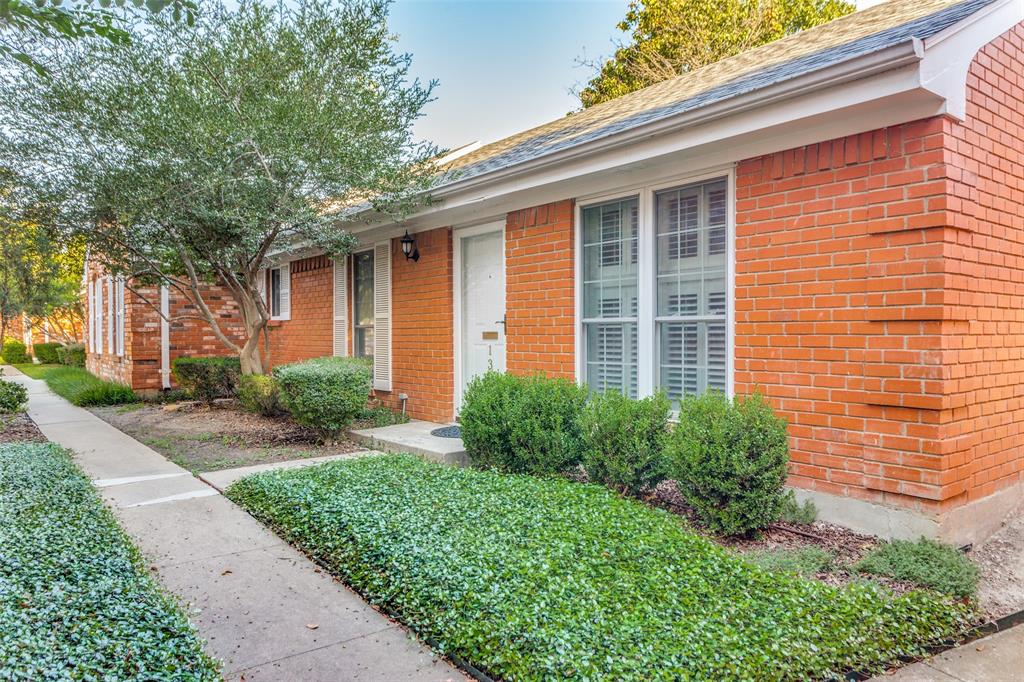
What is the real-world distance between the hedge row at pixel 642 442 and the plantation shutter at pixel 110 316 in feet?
40.3

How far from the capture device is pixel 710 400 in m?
4.23

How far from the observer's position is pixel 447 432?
282 inches

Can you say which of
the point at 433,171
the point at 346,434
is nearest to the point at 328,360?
the point at 346,434

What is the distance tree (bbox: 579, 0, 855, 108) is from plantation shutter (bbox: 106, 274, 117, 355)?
598 inches

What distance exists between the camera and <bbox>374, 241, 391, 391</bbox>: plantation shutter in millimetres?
8953

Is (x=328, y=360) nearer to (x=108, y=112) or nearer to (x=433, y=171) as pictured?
(x=433, y=171)

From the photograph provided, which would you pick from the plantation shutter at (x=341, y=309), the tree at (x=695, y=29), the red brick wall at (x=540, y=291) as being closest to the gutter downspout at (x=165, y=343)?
the plantation shutter at (x=341, y=309)

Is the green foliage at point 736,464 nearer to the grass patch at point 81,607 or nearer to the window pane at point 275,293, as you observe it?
the grass patch at point 81,607

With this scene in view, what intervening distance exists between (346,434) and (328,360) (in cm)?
91

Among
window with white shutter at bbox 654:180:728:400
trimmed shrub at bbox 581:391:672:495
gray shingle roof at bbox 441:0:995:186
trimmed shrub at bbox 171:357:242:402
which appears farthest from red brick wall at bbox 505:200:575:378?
trimmed shrub at bbox 171:357:242:402

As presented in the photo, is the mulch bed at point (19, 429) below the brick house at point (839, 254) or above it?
below

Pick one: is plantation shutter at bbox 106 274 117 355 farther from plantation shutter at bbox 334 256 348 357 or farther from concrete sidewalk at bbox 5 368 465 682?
concrete sidewalk at bbox 5 368 465 682

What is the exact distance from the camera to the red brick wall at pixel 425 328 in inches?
309

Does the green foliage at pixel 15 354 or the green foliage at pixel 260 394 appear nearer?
the green foliage at pixel 260 394
